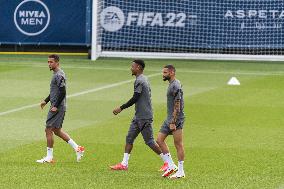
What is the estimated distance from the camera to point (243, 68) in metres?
33.8

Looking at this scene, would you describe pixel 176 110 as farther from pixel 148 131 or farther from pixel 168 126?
pixel 148 131

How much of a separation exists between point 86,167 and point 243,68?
19.1 meters

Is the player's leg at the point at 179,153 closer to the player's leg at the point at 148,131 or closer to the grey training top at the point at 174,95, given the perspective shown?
the grey training top at the point at 174,95

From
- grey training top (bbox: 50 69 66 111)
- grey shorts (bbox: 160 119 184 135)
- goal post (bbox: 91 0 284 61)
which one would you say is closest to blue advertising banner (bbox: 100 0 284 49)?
goal post (bbox: 91 0 284 61)

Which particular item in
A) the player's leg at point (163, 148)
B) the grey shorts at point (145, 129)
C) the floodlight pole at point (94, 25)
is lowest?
the player's leg at point (163, 148)

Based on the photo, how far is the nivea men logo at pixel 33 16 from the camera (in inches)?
1454

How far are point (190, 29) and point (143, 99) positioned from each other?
2096 cm

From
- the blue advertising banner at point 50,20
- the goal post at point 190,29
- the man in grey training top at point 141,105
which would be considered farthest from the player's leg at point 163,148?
the blue advertising banner at point 50,20

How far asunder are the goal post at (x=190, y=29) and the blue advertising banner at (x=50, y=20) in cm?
120

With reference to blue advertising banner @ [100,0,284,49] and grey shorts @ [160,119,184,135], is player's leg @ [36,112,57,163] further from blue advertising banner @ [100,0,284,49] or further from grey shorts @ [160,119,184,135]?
blue advertising banner @ [100,0,284,49]

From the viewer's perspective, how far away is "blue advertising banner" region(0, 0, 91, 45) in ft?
121

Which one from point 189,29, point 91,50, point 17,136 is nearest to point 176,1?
point 189,29

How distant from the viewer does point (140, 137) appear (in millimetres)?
19031

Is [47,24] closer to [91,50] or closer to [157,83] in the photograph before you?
[91,50]
